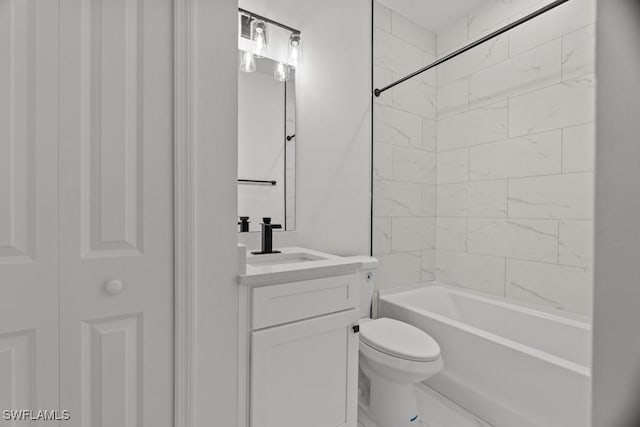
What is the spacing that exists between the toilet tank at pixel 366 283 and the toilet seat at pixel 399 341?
170 millimetres

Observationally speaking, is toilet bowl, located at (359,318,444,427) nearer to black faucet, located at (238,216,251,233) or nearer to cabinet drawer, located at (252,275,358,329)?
cabinet drawer, located at (252,275,358,329)

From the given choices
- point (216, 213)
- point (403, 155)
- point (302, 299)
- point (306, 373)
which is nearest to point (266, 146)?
point (216, 213)

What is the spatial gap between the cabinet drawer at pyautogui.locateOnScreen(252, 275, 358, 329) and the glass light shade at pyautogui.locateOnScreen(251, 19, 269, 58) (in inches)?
49.5

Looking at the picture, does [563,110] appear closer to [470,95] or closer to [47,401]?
[470,95]

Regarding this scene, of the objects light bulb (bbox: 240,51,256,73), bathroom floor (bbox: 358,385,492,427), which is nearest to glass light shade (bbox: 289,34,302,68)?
light bulb (bbox: 240,51,256,73)

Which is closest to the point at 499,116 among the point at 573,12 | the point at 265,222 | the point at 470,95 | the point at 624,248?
the point at 470,95

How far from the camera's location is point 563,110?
1681 mm

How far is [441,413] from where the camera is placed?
1541mm

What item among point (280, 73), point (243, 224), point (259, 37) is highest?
point (259, 37)

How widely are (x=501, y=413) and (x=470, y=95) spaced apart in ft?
6.40

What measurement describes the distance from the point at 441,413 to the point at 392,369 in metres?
0.50

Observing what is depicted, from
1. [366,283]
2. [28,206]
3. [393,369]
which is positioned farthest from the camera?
[366,283]

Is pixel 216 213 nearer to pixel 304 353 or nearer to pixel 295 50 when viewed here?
pixel 304 353

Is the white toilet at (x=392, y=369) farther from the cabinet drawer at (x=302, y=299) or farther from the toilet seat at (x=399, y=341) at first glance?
the cabinet drawer at (x=302, y=299)
